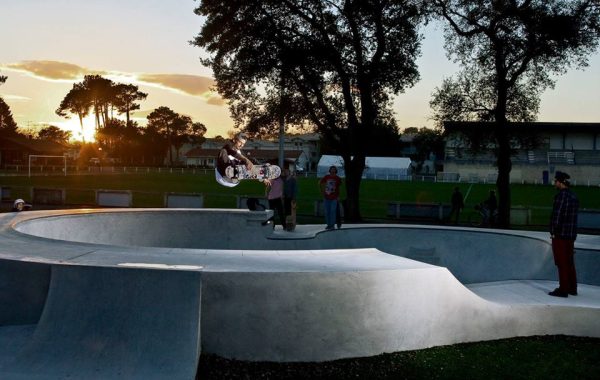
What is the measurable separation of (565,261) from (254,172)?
707 cm

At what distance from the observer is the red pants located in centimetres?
880

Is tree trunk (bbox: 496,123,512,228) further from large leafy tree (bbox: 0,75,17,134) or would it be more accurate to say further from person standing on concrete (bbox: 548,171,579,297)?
large leafy tree (bbox: 0,75,17,134)

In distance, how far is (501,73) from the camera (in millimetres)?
22828

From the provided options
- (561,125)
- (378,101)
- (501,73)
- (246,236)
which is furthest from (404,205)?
(561,125)

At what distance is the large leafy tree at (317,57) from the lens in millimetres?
24016

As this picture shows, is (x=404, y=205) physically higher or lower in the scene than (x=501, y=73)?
lower

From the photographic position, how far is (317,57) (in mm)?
23922

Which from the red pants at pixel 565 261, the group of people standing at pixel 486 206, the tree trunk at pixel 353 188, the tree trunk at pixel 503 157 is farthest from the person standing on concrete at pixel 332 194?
the tree trunk at pixel 503 157

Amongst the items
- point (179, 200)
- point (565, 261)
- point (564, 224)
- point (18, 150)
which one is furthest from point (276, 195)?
point (18, 150)

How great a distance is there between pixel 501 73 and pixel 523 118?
7.73 feet

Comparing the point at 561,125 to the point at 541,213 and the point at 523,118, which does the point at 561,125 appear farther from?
the point at 523,118

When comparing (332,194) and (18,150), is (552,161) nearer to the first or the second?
(332,194)

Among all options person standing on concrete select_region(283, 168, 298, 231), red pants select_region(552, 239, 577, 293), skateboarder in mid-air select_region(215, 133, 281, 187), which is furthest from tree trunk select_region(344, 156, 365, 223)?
red pants select_region(552, 239, 577, 293)

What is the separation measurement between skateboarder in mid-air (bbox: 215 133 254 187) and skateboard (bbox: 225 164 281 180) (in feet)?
0.32
